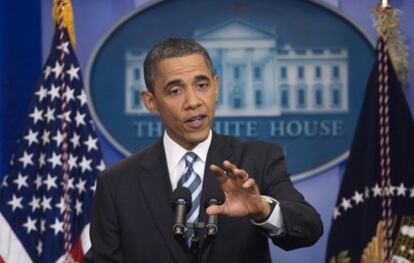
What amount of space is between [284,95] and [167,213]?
7.13 feet

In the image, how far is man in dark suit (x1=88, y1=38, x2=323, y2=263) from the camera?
8.04 feet

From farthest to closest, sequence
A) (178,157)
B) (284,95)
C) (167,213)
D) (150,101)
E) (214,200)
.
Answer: (284,95) < (150,101) < (178,157) < (167,213) < (214,200)

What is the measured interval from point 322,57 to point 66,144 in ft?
4.58

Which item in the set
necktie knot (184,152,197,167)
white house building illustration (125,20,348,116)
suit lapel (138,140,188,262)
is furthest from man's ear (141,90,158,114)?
white house building illustration (125,20,348,116)

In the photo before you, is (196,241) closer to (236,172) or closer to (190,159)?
(236,172)

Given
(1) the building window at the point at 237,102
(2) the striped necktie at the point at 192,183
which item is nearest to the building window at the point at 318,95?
(1) the building window at the point at 237,102

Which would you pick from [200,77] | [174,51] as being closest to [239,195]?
[200,77]

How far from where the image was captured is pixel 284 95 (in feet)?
15.1

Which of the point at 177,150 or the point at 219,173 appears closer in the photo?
the point at 219,173

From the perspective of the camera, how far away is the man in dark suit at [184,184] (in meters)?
2.45

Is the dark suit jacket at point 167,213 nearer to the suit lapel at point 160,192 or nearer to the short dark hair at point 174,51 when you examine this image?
the suit lapel at point 160,192

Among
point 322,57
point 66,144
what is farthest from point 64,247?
point 322,57

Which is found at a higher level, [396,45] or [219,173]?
[396,45]

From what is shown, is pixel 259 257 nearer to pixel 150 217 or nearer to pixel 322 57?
pixel 150 217
